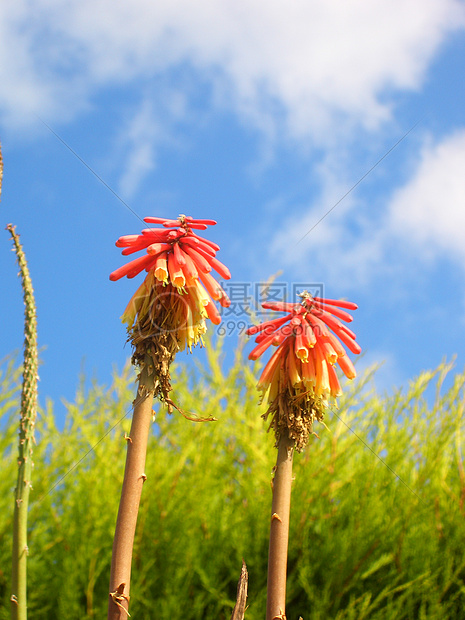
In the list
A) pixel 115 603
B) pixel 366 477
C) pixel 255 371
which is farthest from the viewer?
pixel 255 371

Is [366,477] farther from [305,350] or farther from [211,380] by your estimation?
[305,350]

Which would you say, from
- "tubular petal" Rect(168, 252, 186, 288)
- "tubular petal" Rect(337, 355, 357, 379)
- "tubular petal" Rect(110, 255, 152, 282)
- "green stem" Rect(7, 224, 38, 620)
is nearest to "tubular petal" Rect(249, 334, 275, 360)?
"tubular petal" Rect(337, 355, 357, 379)

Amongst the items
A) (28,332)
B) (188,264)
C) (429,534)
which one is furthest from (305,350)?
(429,534)

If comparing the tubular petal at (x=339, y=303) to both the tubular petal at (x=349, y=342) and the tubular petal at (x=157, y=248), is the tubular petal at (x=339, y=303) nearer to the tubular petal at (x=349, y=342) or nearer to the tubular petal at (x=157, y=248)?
the tubular petal at (x=349, y=342)

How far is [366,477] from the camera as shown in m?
6.28

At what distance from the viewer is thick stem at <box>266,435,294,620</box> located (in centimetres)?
326

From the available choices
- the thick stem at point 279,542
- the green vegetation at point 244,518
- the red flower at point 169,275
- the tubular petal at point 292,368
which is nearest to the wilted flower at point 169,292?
the red flower at point 169,275

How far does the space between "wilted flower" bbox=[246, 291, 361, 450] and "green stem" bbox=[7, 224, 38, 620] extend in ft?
4.18

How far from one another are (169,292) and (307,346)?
0.86 meters

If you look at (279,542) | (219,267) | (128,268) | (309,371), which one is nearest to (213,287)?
(219,267)

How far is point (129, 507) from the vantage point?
10.0 ft

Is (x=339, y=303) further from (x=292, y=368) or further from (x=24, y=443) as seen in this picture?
(x=24, y=443)

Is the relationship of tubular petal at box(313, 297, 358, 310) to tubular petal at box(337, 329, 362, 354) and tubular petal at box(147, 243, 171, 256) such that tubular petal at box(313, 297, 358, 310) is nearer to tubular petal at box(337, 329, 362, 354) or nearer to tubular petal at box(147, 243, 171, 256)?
tubular petal at box(337, 329, 362, 354)

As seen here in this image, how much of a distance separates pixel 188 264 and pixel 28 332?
3.02 feet
